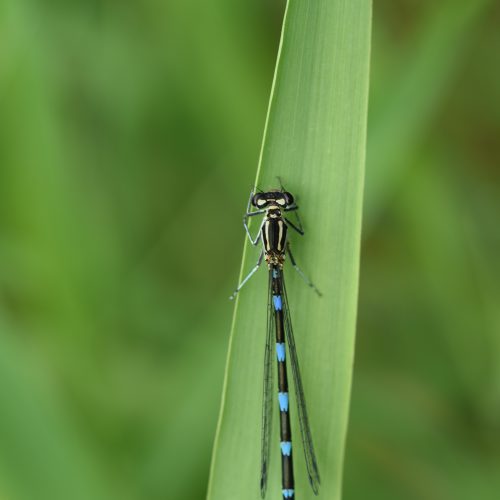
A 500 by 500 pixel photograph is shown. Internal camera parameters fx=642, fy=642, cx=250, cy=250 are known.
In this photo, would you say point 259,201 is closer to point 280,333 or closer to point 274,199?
point 274,199

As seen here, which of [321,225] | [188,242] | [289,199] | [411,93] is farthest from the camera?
[188,242]

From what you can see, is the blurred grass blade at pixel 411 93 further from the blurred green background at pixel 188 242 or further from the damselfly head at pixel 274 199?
the damselfly head at pixel 274 199

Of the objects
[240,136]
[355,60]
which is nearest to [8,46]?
[240,136]

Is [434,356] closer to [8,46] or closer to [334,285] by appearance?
[334,285]

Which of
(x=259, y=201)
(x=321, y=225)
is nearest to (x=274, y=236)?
(x=259, y=201)

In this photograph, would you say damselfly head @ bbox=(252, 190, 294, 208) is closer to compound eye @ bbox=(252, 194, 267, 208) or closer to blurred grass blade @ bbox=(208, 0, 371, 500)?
compound eye @ bbox=(252, 194, 267, 208)

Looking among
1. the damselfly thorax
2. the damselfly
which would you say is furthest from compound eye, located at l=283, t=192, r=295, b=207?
the damselfly thorax
